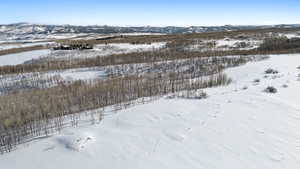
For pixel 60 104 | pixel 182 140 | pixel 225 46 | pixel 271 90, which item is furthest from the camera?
pixel 225 46

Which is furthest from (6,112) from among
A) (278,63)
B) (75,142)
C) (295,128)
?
(278,63)

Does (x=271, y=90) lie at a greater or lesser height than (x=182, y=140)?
greater

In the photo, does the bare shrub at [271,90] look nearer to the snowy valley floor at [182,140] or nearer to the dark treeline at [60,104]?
the snowy valley floor at [182,140]

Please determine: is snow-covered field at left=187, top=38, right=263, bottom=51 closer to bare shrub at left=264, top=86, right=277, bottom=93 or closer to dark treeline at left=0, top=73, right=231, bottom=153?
dark treeline at left=0, top=73, right=231, bottom=153

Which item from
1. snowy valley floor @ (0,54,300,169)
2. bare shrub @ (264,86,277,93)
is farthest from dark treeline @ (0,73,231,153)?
bare shrub @ (264,86,277,93)

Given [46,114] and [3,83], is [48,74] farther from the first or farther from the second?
[46,114]

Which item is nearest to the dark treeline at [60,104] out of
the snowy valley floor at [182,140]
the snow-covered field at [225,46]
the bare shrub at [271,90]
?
the snowy valley floor at [182,140]

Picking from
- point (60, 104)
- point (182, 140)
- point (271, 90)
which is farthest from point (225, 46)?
point (182, 140)

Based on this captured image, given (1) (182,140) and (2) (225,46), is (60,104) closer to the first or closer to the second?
(1) (182,140)
